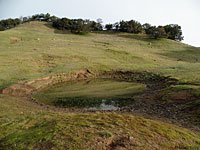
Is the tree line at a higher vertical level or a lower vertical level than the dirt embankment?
higher

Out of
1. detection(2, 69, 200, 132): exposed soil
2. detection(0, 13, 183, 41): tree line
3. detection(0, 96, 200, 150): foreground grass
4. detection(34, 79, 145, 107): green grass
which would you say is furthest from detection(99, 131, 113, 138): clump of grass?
detection(0, 13, 183, 41): tree line

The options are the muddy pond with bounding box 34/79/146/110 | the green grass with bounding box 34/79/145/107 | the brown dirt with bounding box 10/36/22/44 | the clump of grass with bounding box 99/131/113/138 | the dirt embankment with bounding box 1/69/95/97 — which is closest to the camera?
the clump of grass with bounding box 99/131/113/138

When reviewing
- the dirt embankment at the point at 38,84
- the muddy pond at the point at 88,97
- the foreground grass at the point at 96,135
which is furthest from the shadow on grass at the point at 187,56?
the foreground grass at the point at 96,135

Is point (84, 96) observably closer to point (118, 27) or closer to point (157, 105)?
point (157, 105)

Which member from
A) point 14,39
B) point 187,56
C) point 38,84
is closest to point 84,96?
point 38,84

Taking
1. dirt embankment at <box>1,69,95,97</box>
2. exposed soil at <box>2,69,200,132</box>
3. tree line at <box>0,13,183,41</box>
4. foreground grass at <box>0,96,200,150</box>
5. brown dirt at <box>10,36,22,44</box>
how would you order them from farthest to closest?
tree line at <box>0,13,183,41</box>, brown dirt at <box>10,36,22,44</box>, dirt embankment at <box>1,69,95,97</box>, exposed soil at <box>2,69,200,132</box>, foreground grass at <box>0,96,200,150</box>

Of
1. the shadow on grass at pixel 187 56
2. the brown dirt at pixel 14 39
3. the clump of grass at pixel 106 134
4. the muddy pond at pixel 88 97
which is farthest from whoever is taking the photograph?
the brown dirt at pixel 14 39

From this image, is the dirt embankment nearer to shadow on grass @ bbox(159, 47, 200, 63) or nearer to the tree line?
shadow on grass @ bbox(159, 47, 200, 63)

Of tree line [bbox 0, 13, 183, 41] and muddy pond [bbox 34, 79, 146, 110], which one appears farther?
tree line [bbox 0, 13, 183, 41]

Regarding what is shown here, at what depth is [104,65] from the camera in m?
33.2

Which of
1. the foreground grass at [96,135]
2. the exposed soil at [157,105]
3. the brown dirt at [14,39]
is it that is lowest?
the exposed soil at [157,105]

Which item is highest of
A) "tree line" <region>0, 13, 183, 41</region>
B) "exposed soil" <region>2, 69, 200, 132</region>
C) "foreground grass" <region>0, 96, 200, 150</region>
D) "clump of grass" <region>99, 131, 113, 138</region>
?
"tree line" <region>0, 13, 183, 41</region>

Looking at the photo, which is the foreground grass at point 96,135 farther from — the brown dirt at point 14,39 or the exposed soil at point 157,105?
the brown dirt at point 14,39

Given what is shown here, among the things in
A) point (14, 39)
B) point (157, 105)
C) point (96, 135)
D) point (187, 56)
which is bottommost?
point (157, 105)
